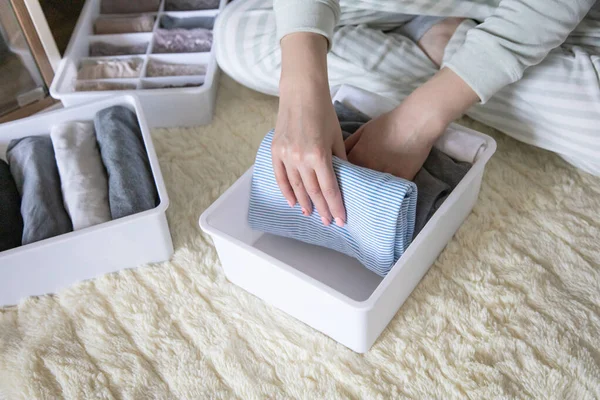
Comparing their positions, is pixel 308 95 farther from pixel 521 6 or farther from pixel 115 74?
pixel 115 74

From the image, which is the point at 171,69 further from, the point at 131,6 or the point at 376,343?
the point at 376,343

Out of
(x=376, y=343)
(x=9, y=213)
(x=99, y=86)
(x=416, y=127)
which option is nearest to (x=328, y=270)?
(x=376, y=343)

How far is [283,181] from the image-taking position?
2.23 ft

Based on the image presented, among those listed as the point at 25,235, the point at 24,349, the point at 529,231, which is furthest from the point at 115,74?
the point at 529,231

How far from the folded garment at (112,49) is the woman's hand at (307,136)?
1.59 feet

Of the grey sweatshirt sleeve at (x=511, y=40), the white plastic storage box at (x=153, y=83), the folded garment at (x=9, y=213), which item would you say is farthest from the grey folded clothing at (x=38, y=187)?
the grey sweatshirt sleeve at (x=511, y=40)

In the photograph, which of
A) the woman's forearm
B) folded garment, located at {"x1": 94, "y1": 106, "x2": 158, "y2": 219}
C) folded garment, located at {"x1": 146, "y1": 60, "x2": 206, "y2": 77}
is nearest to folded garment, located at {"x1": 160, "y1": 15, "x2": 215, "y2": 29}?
folded garment, located at {"x1": 146, "y1": 60, "x2": 206, "y2": 77}

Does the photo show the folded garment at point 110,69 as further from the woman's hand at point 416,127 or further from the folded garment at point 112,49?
the woman's hand at point 416,127

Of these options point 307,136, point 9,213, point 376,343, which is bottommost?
point 376,343

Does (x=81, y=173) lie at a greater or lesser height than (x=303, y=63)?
lesser

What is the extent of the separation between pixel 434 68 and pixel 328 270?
35cm

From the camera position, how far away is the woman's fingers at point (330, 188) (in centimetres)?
64

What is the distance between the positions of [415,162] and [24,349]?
537 mm

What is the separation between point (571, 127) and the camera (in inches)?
Answer: 31.7
